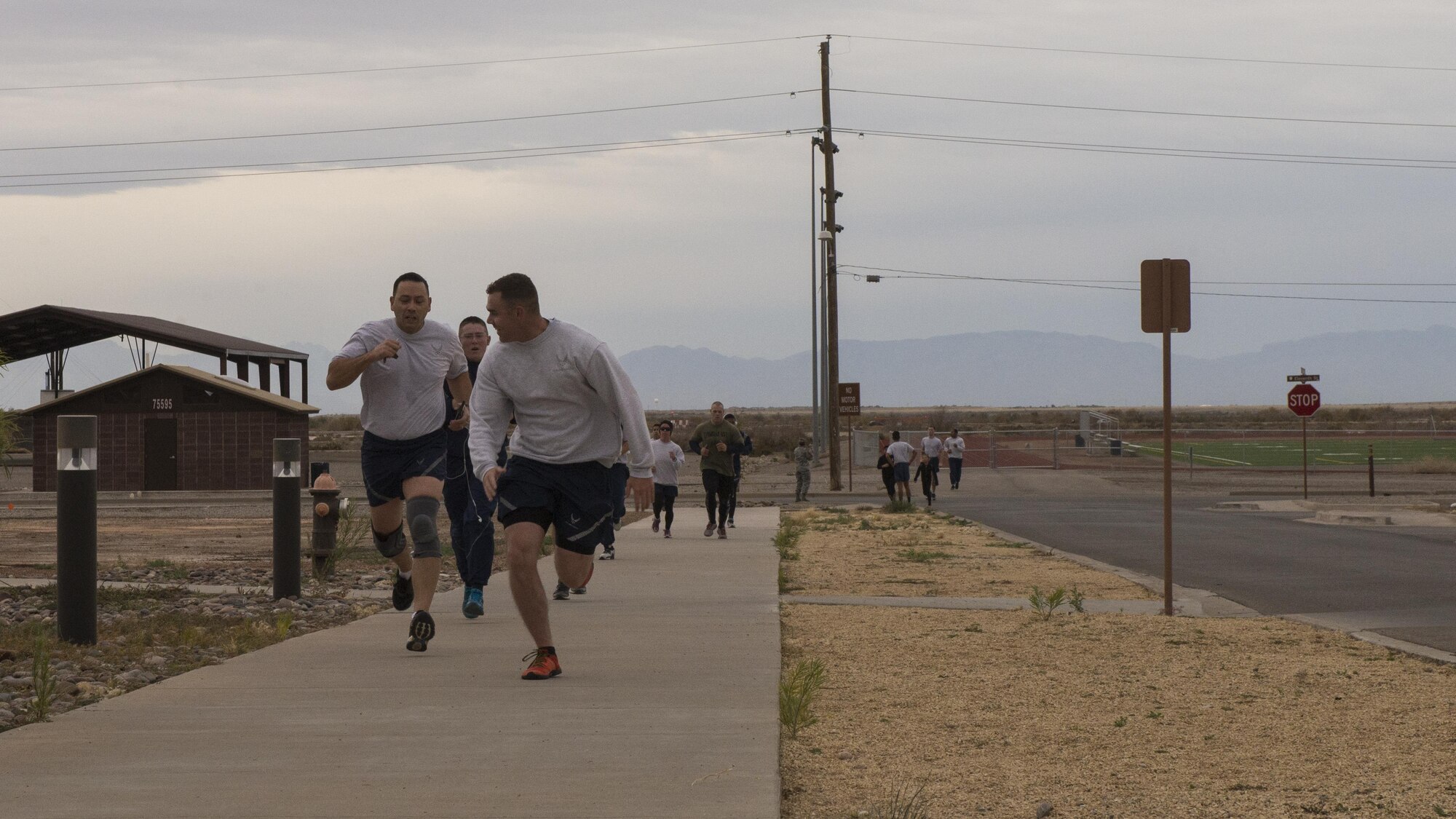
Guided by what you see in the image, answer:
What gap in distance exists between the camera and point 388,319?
25.7 feet

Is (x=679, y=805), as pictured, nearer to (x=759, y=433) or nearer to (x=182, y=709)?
(x=182, y=709)

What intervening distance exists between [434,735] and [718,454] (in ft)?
41.1

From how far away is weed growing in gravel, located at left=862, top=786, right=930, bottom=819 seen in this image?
456 cm

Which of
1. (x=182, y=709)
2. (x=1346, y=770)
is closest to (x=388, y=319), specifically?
(x=182, y=709)

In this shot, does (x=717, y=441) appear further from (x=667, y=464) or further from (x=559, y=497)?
(x=559, y=497)

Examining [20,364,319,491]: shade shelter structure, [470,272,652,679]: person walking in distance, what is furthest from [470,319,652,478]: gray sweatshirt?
[20,364,319,491]: shade shelter structure

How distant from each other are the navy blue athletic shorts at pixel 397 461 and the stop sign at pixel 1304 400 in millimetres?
28703

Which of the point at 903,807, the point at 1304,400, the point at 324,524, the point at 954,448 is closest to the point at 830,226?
the point at 954,448

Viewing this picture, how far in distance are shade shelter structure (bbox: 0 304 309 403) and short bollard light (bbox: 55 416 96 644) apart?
35.6m

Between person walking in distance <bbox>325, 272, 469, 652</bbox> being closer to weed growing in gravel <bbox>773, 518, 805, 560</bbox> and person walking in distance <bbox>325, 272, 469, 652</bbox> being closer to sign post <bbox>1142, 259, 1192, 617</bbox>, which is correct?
sign post <bbox>1142, 259, 1192, 617</bbox>

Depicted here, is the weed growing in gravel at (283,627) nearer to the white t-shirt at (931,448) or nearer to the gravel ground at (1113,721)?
the gravel ground at (1113,721)

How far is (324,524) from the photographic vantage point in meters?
12.1

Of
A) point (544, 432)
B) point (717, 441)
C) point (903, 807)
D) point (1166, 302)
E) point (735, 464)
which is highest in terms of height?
point (1166, 302)

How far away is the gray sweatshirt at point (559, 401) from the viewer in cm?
650
